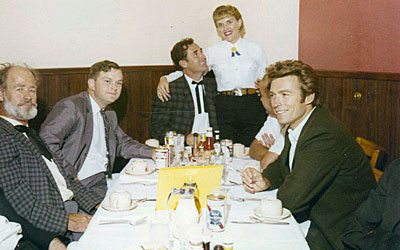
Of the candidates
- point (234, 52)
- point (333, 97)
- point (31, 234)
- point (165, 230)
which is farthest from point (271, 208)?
point (234, 52)

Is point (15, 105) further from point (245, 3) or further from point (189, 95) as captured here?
point (245, 3)

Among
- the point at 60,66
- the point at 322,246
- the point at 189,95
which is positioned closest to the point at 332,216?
the point at 322,246

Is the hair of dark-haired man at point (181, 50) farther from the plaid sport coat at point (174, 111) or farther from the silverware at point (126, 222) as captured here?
the silverware at point (126, 222)

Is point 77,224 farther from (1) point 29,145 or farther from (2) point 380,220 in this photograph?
(2) point 380,220

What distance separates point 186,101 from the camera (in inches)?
167

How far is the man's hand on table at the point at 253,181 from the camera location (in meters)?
2.11

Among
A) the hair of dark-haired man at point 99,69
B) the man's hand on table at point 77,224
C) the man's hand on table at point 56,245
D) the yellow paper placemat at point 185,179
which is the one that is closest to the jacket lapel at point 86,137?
the hair of dark-haired man at point 99,69

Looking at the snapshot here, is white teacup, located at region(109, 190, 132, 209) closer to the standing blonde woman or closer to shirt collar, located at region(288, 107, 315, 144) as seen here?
shirt collar, located at region(288, 107, 315, 144)

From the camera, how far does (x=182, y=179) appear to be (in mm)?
1705

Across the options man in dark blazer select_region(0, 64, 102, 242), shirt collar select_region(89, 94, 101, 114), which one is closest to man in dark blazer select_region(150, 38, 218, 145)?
shirt collar select_region(89, 94, 101, 114)

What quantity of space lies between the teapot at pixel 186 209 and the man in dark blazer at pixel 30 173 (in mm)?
855

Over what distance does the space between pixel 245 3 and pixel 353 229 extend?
11.2 ft

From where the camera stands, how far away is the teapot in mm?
1514

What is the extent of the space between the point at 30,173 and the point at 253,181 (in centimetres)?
113
